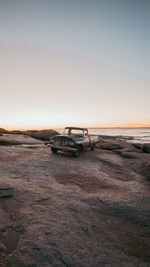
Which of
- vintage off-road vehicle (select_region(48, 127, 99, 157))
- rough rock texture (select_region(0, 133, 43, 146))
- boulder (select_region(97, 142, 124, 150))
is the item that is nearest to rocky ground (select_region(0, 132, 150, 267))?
vintage off-road vehicle (select_region(48, 127, 99, 157))

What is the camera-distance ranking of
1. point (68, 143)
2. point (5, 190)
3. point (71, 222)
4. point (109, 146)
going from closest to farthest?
point (71, 222) → point (5, 190) → point (68, 143) → point (109, 146)

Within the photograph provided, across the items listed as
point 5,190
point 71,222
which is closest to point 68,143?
point 5,190

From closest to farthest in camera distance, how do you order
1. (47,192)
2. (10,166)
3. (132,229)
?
1. (132,229)
2. (47,192)
3. (10,166)

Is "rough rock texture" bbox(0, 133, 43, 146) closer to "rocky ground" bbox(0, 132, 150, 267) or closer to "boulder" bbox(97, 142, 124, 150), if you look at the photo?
"boulder" bbox(97, 142, 124, 150)

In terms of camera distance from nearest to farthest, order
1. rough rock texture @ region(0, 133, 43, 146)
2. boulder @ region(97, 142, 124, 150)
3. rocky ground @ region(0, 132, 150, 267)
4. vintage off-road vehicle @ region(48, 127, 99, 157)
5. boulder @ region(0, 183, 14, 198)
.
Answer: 1. rocky ground @ region(0, 132, 150, 267)
2. boulder @ region(0, 183, 14, 198)
3. vintage off-road vehicle @ region(48, 127, 99, 157)
4. rough rock texture @ region(0, 133, 43, 146)
5. boulder @ region(97, 142, 124, 150)

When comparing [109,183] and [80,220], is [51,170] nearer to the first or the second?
[109,183]

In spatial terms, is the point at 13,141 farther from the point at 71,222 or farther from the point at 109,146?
the point at 71,222

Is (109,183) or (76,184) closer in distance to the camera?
(76,184)

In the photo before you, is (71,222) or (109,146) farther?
(109,146)

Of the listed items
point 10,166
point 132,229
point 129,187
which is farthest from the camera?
point 10,166

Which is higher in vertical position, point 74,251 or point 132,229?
point 74,251

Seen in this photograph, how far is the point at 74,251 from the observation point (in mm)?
2369

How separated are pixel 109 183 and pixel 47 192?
271cm

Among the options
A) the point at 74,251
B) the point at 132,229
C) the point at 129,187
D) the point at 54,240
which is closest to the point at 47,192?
the point at 54,240
